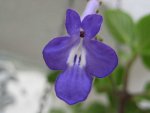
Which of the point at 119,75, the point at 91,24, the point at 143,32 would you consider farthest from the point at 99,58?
the point at 119,75

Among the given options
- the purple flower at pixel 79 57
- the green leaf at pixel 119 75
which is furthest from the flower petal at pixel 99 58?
the green leaf at pixel 119 75

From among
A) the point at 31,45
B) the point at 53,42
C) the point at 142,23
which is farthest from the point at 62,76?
the point at 31,45

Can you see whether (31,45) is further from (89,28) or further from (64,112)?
(89,28)

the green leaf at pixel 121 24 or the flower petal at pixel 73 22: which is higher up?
the flower petal at pixel 73 22

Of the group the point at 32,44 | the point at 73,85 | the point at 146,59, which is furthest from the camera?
the point at 32,44

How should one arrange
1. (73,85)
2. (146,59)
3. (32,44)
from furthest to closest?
(32,44)
(146,59)
(73,85)

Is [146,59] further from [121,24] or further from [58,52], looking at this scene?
[58,52]

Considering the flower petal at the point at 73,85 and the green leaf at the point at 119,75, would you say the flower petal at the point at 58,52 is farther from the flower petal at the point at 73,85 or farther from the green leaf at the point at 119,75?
the green leaf at the point at 119,75
